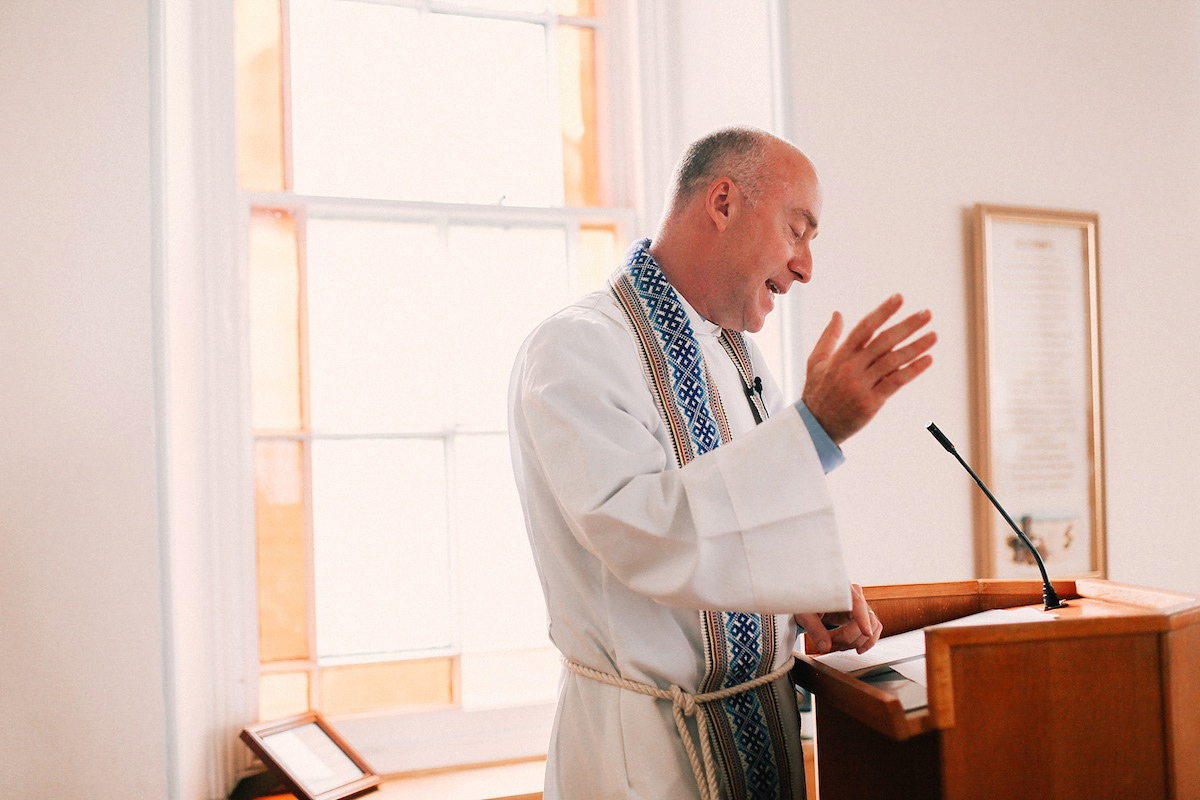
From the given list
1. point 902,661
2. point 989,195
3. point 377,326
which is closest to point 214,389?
point 377,326

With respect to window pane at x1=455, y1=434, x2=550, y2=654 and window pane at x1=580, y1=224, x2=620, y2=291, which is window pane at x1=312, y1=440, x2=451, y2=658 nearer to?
window pane at x1=455, y1=434, x2=550, y2=654

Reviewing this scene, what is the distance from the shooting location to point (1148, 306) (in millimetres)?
2820

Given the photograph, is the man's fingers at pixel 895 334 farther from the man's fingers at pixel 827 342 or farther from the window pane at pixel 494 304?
the window pane at pixel 494 304

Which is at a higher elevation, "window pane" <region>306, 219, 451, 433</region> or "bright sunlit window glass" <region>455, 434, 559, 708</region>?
"window pane" <region>306, 219, 451, 433</region>

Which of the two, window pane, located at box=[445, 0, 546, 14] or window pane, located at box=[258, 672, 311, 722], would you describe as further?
window pane, located at box=[445, 0, 546, 14]

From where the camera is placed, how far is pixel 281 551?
2439mm

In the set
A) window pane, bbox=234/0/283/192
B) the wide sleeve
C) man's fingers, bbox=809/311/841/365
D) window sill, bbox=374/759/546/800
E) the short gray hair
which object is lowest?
window sill, bbox=374/759/546/800

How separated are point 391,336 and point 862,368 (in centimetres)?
165

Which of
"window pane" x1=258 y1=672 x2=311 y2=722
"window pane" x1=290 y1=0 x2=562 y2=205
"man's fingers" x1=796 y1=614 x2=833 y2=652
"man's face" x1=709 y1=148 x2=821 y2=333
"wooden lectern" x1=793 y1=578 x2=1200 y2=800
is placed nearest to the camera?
"wooden lectern" x1=793 y1=578 x2=1200 y2=800

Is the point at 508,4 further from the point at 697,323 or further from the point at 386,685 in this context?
the point at 386,685

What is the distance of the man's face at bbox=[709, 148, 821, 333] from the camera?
161 centimetres

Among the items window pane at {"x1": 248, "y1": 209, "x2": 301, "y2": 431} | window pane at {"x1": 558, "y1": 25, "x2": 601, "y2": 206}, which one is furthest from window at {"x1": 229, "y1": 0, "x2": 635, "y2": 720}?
window pane at {"x1": 558, "y1": 25, "x2": 601, "y2": 206}

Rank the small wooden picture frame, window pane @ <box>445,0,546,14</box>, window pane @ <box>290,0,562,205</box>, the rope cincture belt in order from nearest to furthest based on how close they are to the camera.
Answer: the rope cincture belt
the small wooden picture frame
window pane @ <box>290,0,562,205</box>
window pane @ <box>445,0,546,14</box>

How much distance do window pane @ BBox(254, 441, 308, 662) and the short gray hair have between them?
4.32ft
